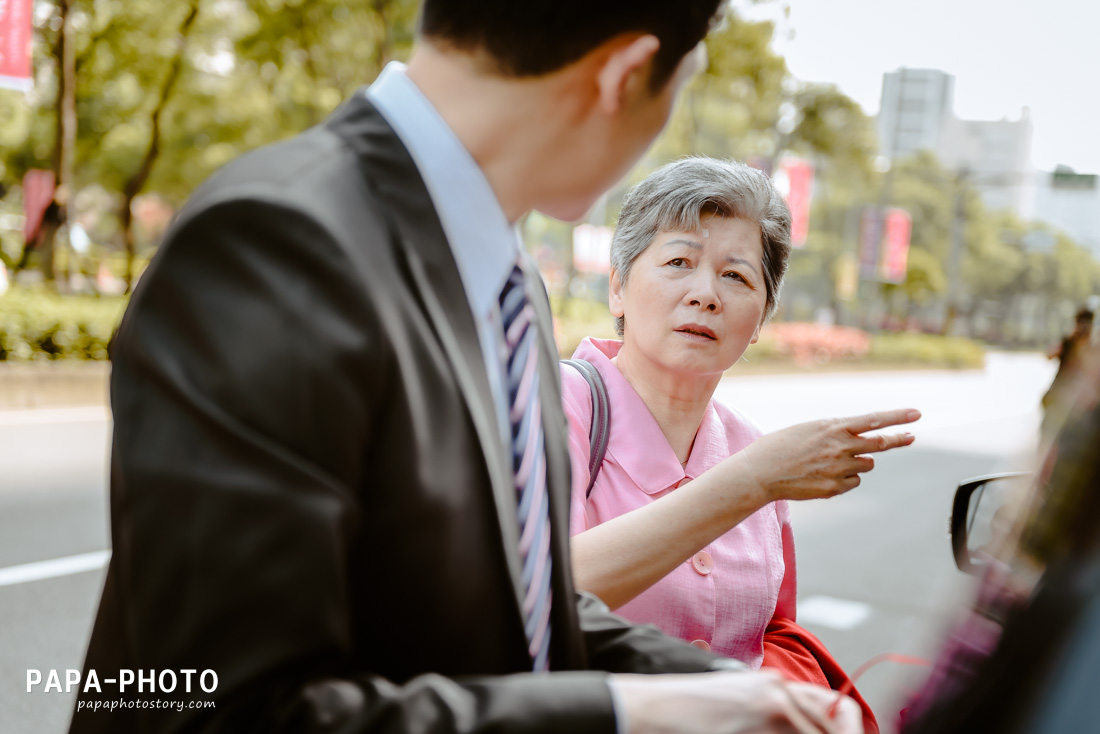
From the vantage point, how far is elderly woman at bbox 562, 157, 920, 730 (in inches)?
60.7

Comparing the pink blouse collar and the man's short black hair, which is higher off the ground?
the man's short black hair

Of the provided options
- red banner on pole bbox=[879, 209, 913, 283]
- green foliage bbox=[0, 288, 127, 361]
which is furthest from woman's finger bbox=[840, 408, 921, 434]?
red banner on pole bbox=[879, 209, 913, 283]

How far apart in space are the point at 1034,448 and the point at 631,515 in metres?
0.78

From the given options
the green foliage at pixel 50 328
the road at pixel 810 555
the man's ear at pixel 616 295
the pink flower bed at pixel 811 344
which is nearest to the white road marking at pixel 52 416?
the road at pixel 810 555

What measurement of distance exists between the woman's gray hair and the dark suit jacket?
108 centimetres

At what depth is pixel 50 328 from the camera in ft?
33.1

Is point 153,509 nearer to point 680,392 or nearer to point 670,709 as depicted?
point 670,709

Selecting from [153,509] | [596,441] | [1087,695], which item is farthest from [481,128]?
[596,441]

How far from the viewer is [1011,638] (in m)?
0.75

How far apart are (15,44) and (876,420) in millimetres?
10780

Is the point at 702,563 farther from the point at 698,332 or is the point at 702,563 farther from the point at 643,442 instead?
the point at 698,332

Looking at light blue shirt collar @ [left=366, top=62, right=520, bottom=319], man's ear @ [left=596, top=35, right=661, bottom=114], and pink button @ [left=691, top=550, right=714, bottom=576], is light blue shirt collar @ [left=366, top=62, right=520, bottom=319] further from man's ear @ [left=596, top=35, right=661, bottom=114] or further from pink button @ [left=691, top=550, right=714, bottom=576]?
pink button @ [left=691, top=550, right=714, bottom=576]

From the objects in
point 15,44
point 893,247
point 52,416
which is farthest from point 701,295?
point 893,247

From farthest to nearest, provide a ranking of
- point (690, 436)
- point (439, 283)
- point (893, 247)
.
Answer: point (893, 247) → point (690, 436) → point (439, 283)
